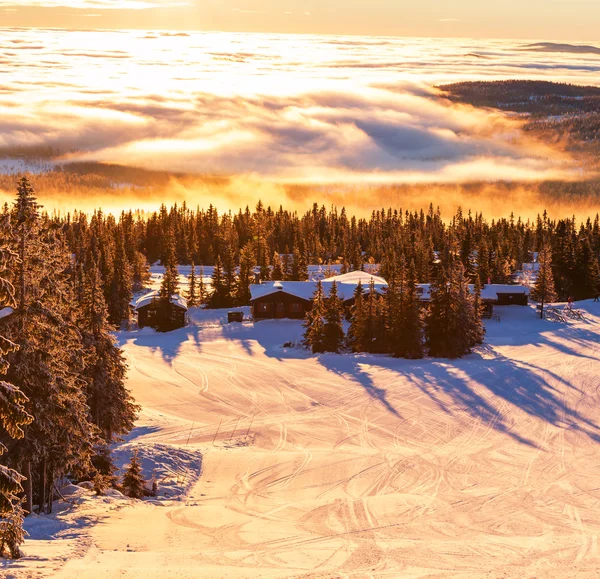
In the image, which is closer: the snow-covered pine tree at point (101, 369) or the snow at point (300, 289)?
the snow-covered pine tree at point (101, 369)

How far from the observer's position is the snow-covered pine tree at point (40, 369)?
2348cm

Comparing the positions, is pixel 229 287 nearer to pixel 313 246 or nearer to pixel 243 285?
pixel 243 285

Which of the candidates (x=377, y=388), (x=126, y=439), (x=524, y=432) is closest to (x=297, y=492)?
(x=126, y=439)

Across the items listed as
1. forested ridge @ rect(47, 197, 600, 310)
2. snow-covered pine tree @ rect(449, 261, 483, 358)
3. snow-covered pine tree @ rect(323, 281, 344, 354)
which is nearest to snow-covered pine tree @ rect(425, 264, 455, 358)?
snow-covered pine tree @ rect(449, 261, 483, 358)

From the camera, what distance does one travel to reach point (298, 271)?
10744 centimetres

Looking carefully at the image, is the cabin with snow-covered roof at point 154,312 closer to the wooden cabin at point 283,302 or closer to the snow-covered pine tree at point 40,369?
the wooden cabin at point 283,302

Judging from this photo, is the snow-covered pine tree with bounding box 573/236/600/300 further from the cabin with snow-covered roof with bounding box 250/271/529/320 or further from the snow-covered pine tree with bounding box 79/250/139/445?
the snow-covered pine tree with bounding box 79/250/139/445

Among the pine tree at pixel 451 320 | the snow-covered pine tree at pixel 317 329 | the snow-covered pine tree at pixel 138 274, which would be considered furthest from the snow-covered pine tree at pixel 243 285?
the pine tree at pixel 451 320

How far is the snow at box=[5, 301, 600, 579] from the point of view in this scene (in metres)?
23.2

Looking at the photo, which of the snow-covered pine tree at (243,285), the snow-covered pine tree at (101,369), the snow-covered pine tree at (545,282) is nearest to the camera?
the snow-covered pine tree at (101,369)

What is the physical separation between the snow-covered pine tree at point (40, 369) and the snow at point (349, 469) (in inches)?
74.6

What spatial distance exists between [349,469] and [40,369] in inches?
663

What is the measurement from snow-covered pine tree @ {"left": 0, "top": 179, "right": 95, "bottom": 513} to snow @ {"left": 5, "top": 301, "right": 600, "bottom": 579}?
1896 mm

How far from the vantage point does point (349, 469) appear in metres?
36.1
